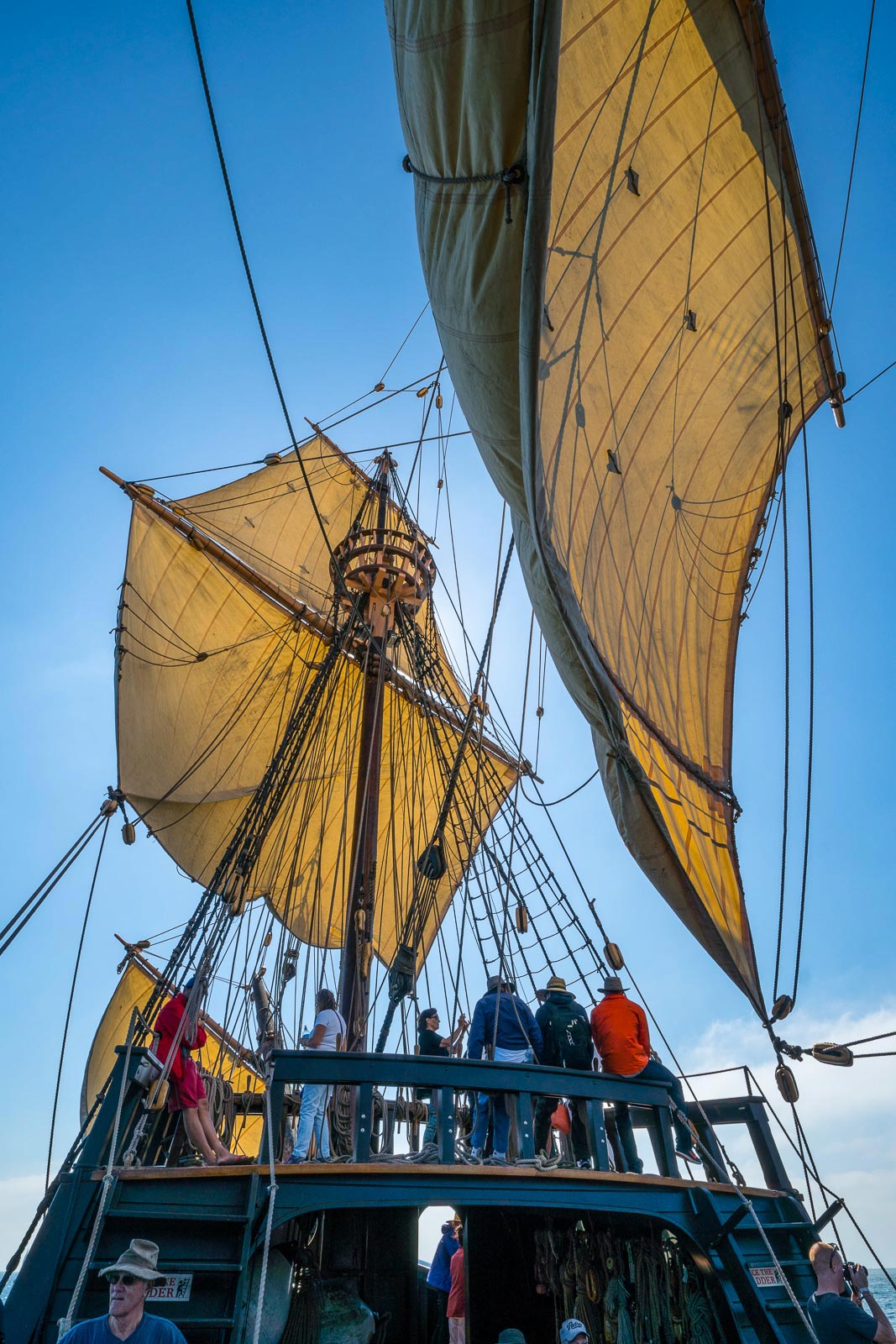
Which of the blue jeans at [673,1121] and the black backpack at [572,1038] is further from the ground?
the black backpack at [572,1038]

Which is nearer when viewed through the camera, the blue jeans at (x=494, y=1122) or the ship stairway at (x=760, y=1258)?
the ship stairway at (x=760, y=1258)

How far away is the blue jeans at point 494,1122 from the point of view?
14.8ft

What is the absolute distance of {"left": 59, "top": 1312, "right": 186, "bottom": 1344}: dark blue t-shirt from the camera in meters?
2.42

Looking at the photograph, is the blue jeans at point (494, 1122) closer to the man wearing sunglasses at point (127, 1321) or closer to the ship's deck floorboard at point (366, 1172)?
the ship's deck floorboard at point (366, 1172)

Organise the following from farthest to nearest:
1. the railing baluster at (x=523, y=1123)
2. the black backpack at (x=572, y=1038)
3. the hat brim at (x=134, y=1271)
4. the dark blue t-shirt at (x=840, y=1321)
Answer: the black backpack at (x=572, y=1038)
the railing baluster at (x=523, y=1123)
the dark blue t-shirt at (x=840, y=1321)
the hat brim at (x=134, y=1271)

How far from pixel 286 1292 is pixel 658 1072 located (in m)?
2.23

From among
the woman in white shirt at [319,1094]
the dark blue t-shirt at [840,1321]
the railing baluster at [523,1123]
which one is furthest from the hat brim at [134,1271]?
the dark blue t-shirt at [840,1321]

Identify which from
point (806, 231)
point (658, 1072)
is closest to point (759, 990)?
point (658, 1072)

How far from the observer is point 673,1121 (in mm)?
4625

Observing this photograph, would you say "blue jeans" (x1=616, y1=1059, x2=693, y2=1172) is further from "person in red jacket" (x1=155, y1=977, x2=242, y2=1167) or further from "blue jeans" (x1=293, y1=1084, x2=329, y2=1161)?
"person in red jacket" (x1=155, y1=977, x2=242, y2=1167)

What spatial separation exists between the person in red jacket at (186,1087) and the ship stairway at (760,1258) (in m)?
2.48

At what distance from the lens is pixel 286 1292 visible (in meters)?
3.98

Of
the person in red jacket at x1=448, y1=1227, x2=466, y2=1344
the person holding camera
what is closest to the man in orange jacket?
the person holding camera

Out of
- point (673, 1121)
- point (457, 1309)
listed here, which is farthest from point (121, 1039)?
point (673, 1121)
